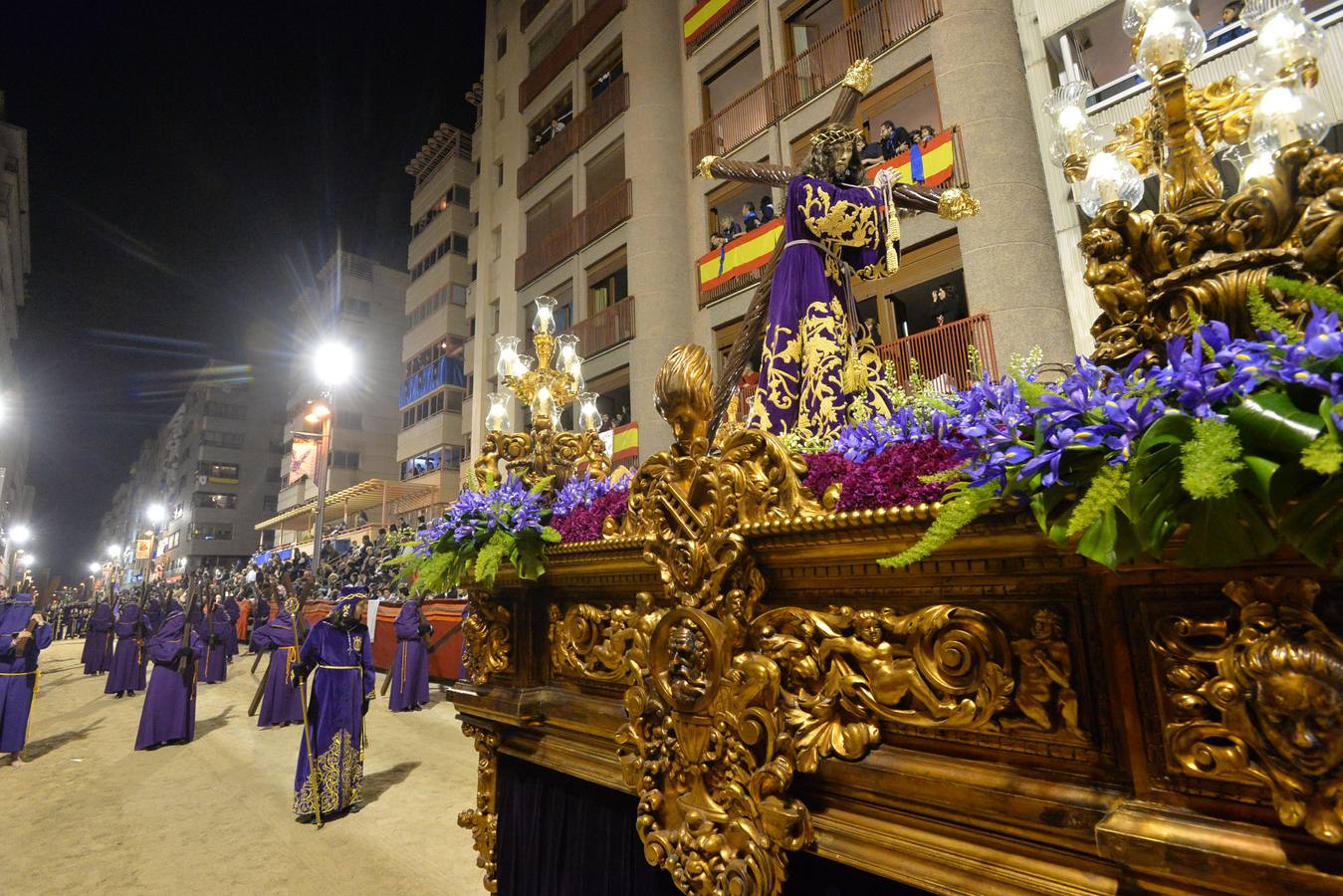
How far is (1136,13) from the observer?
187 cm

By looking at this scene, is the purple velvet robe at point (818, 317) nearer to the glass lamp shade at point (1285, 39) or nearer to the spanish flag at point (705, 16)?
the glass lamp shade at point (1285, 39)

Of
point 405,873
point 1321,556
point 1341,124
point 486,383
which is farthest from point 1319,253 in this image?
point 486,383

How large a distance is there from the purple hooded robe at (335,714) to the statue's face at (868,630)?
5.90m

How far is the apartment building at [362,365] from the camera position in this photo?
3638 centimetres

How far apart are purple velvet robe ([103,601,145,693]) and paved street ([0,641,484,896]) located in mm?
3295

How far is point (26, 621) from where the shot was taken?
852cm

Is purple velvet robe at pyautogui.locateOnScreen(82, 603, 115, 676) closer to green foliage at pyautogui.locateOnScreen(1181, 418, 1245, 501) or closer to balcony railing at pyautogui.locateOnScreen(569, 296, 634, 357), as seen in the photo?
balcony railing at pyautogui.locateOnScreen(569, 296, 634, 357)

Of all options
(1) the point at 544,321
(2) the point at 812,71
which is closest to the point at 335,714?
(1) the point at 544,321

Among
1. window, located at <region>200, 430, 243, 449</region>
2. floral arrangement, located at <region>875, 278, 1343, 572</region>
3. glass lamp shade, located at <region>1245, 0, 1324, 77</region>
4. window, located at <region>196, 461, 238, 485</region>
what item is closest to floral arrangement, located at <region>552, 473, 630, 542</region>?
floral arrangement, located at <region>875, 278, 1343, 572</region>

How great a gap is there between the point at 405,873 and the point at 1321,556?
5.41m

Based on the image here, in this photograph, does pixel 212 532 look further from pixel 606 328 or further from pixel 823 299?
pixel 823 299

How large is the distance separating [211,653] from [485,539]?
15192 mm

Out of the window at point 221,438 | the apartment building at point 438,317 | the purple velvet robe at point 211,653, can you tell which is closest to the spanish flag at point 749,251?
the purple velvet robe at point 211,653

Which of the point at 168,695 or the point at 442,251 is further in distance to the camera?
the point at 442,251
